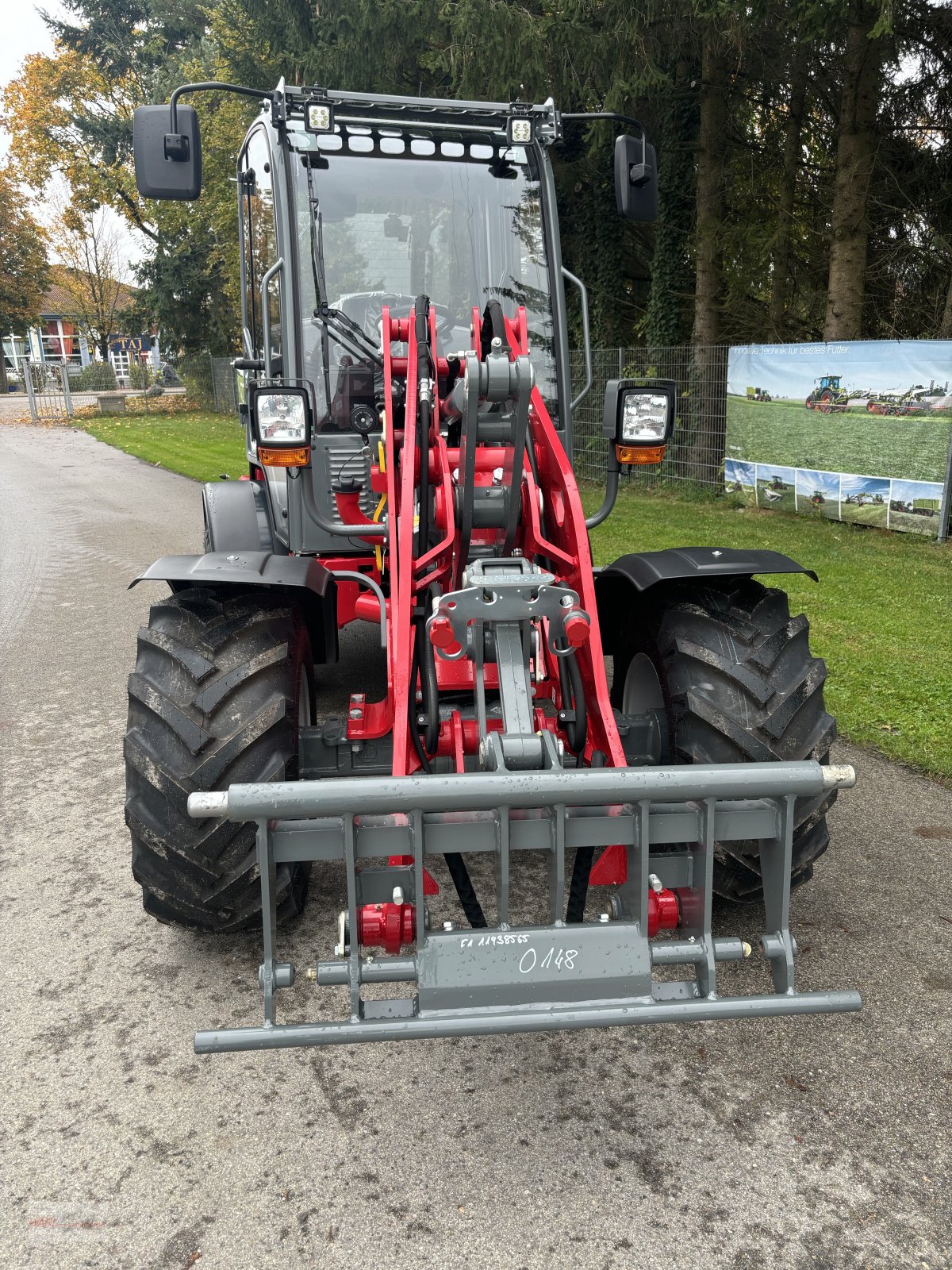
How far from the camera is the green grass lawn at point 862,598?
5.09 m

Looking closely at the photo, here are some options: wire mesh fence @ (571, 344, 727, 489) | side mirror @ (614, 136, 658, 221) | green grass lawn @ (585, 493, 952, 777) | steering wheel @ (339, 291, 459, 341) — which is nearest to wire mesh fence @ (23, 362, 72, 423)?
wire mesh fence @ (571, 344, 727, 489)

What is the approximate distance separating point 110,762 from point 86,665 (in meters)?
1.84

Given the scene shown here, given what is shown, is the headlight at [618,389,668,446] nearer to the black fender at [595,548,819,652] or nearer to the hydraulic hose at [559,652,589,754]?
the black fender at [595,548,819,652]

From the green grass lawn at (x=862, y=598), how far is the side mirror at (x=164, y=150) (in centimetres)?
399

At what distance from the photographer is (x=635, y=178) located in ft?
14.5

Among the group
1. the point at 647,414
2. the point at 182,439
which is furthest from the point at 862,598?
the point at 182,439

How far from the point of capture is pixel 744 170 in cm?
1397

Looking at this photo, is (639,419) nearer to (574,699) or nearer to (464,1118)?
(574,699)

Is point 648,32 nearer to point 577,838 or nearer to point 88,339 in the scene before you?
point 577,838

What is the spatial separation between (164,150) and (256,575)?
6.83 ft

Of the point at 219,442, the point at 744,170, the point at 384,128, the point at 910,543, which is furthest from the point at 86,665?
the point at 219,442

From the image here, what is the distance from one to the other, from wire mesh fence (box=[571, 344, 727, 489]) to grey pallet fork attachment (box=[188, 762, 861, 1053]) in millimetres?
9616

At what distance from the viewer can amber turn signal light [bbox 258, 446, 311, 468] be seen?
3.59m

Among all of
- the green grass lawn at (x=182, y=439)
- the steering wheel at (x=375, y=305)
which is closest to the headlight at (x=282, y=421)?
the steering wheel at (x=375, y=305)
